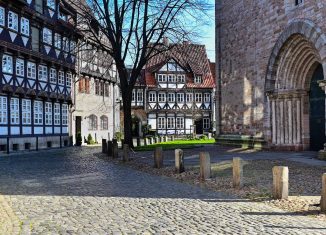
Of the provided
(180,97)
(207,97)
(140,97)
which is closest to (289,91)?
(180,97)

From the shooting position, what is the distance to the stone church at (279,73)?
21000 mm

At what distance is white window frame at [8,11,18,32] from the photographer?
2878 cm

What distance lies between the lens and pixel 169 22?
2580cm

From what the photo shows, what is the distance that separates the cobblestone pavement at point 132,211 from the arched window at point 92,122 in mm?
29888

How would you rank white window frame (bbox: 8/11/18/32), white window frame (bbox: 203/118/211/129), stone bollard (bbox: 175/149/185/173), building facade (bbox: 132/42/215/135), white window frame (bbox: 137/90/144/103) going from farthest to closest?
white window frame (bbox: 203/118/211/129) → white window frame (bbox: 137/90/144/103) → building facade (bbox: 132/42/215/135) → white window frame (bbox: 8/11/18/32) → stone bollard (bbox: 175/149/185/173)

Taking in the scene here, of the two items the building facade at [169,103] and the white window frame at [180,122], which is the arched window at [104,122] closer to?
the building facade at [169,103]

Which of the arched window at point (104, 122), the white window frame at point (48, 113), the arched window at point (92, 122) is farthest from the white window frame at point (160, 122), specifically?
the white window frame at point (48, 113)

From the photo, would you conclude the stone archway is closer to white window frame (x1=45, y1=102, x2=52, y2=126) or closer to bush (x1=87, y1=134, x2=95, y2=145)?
white window frame (x1=45, y1=102, x2=52, y2=126)

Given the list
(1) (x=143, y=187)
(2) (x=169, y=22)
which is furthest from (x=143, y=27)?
(1) (x=143, y=187)

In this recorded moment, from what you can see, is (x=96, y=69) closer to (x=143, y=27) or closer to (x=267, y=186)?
(x=143, y=27)

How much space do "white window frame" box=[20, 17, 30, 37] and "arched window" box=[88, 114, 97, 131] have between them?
13604 millimetres

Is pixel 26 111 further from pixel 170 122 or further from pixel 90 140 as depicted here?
pixel 170 122

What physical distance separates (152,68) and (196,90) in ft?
20.9

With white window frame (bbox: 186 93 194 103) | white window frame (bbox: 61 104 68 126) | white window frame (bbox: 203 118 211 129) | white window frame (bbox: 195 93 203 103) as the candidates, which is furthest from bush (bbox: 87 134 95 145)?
white window frame (bbox: 195 93 203 103)
